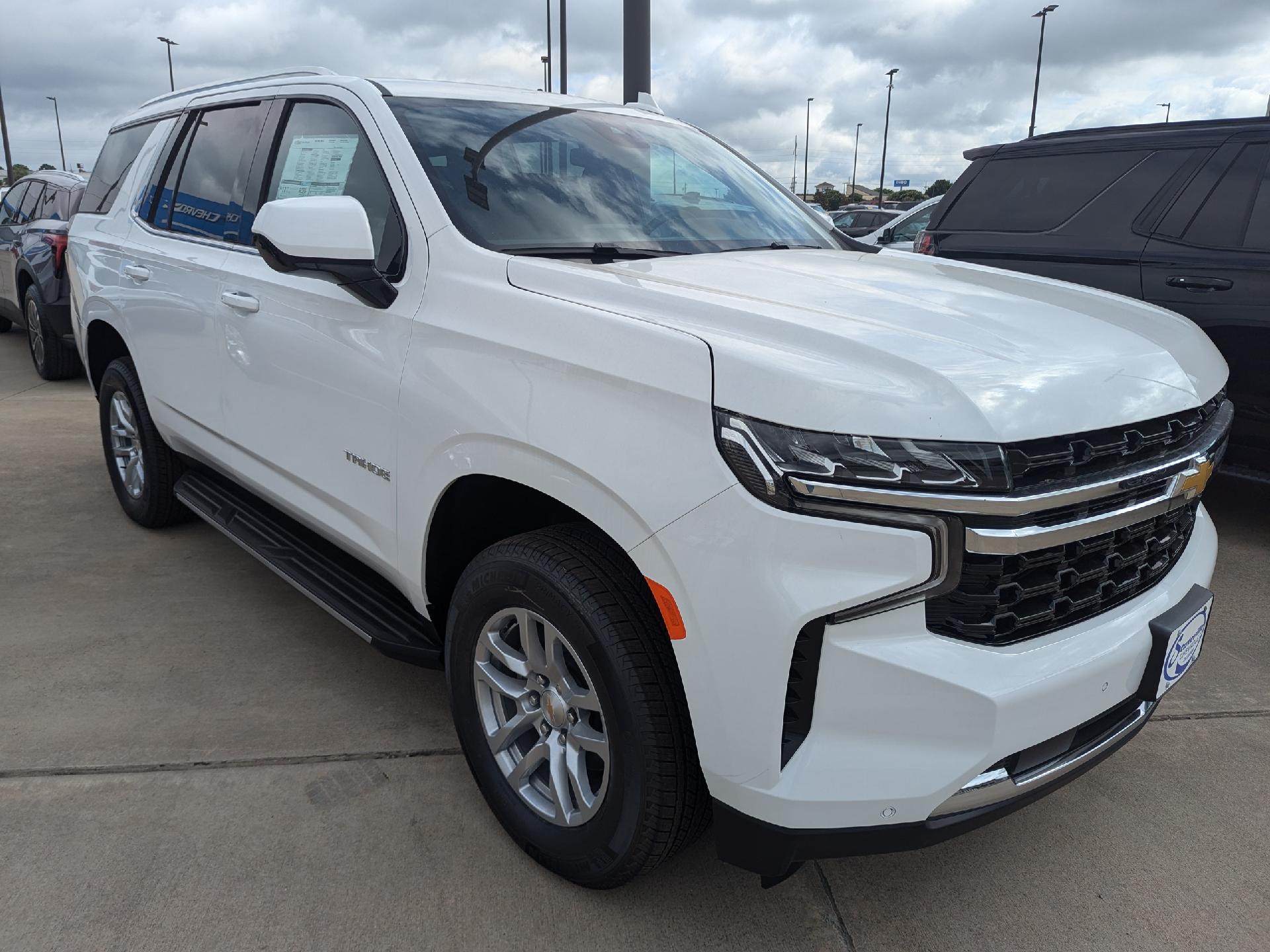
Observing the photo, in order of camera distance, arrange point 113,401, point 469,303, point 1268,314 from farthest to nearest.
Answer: point 113,401 < point 1268,314 < point 469,303

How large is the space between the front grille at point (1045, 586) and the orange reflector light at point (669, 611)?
43 cm

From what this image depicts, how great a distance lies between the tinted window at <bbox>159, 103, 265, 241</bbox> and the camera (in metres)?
3.40

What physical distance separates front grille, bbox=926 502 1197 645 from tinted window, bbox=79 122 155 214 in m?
4.16

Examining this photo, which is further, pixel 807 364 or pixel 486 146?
pixel 486 146

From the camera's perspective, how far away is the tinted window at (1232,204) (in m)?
4.48

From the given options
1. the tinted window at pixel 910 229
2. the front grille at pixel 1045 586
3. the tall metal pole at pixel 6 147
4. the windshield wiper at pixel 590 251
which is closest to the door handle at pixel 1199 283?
the front grille at pixel 1045 586

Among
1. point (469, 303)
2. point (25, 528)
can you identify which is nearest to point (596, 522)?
point (469, 303)

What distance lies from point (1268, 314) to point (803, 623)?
3.75 metres

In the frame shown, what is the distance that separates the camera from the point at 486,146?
8.89 feet

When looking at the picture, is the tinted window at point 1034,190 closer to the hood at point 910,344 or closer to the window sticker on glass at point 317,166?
the hood at point 910,344

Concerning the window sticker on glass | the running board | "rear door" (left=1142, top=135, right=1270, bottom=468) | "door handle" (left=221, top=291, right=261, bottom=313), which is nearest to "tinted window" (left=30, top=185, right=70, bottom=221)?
the running board

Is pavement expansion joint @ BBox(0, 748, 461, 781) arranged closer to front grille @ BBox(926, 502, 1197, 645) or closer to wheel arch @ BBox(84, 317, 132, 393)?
front grille @ BBox(926, 502, 1197, 645)

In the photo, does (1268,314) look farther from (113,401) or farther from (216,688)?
(113,401)

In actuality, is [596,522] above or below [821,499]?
below
